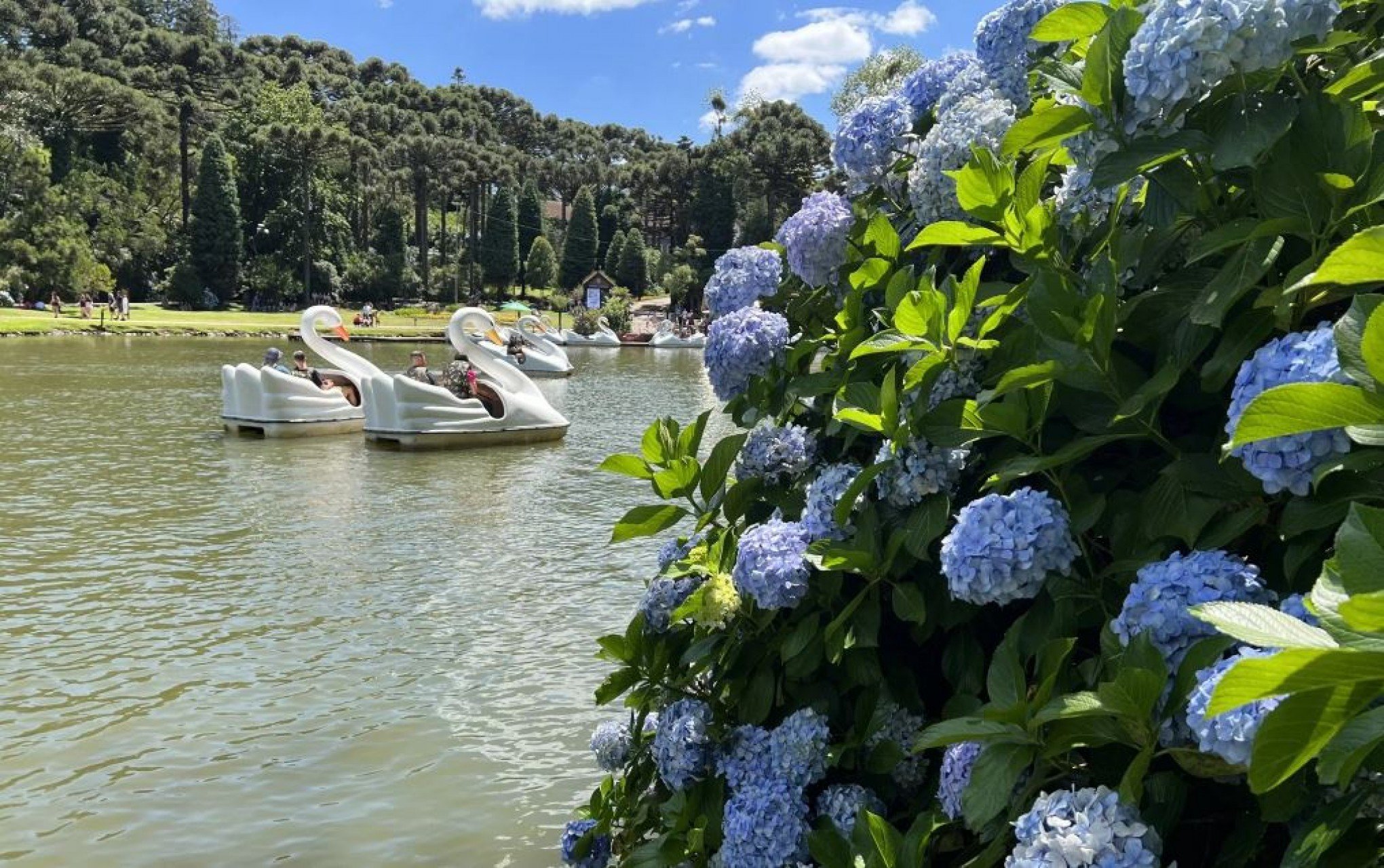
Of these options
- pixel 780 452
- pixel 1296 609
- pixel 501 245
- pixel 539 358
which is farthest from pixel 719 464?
pixel 501 245

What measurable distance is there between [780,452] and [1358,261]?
1.31 m

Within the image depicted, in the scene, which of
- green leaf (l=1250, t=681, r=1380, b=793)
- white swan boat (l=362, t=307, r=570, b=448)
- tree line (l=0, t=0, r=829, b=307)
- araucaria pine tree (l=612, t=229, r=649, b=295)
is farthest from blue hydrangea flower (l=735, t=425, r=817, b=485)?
araucaria pine tree (l=612, t=229, r=649, b=295)

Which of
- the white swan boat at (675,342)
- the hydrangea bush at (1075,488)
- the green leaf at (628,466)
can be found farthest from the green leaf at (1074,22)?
the white swan boat at (675,342)

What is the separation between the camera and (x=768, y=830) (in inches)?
73.7

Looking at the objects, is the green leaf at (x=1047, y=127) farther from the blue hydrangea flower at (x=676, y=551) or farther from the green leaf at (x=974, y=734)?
the blue hydrangea flower at (x=676, y=551)

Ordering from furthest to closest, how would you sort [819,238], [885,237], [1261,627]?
[819,238] → [885,237] → [1261,627]

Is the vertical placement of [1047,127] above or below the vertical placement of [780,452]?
above

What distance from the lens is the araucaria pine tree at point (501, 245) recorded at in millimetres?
74312

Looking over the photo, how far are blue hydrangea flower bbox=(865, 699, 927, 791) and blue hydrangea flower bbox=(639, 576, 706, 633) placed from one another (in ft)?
2.16

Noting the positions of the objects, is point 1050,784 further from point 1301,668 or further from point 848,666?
point 1301,668

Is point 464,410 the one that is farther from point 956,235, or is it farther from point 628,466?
point 956,235

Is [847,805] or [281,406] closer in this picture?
[847,805]

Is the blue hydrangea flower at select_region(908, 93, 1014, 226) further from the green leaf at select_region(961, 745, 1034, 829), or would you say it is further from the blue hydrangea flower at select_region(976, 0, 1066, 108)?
the green leaf at select_region(961, 745, 1034, 829)

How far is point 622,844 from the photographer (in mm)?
2869
